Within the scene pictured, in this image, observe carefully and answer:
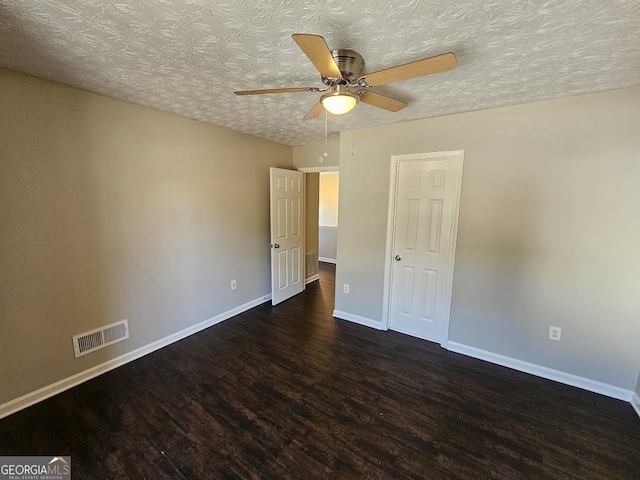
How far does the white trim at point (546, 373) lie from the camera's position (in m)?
2.13

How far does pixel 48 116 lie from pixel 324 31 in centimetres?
210

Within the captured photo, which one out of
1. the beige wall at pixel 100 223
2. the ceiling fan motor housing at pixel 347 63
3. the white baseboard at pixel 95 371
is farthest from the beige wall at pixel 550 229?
the white baseboard at pixel 95 371

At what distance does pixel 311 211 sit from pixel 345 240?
157 cm

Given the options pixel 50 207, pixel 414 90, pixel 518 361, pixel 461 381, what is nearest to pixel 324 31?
pixel 414 90

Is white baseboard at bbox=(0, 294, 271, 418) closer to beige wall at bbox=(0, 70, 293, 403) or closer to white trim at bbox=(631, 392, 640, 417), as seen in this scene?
beige wall at bbox=(0, 70, 293, 403)

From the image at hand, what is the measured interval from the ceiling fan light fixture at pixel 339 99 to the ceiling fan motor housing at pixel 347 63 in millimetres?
51

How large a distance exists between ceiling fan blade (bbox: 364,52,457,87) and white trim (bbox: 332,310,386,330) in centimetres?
263

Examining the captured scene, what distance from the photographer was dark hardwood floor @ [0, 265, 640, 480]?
156cm

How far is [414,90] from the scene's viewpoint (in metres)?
2.00

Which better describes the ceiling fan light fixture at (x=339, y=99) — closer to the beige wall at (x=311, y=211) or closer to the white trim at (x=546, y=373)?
the white trim at (x=546, y=373)

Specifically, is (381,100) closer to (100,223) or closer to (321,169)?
(321,169)

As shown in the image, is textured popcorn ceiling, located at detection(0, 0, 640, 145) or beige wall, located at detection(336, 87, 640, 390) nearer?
textured popcorn ceiling, located at detection(0, 0, 640, 145)

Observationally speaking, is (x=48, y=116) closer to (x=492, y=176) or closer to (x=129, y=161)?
(x=129, y=161)

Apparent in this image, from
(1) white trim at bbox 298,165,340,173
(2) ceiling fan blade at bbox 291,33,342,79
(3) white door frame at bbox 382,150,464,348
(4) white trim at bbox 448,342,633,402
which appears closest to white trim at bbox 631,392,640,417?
(4) white trim at bbox 448,342,633,402
